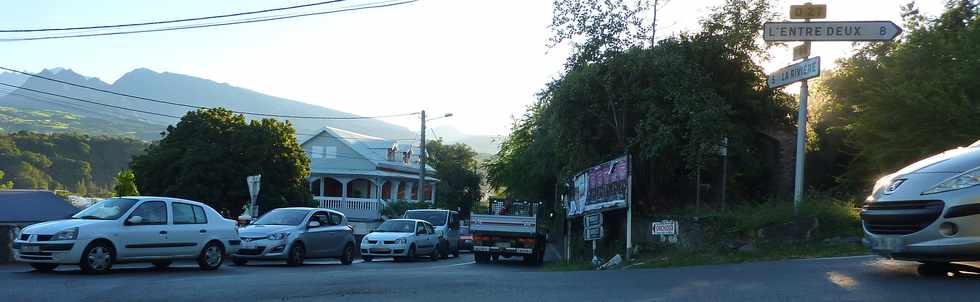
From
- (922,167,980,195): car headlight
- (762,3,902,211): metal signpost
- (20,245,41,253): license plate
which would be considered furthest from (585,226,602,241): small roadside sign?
(922,167,980,195): car headlight

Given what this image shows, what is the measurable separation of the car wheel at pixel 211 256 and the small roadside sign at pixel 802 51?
11594 millimetres

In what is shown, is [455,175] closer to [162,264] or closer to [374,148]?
[374,148]

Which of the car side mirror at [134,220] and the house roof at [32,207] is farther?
the house roof at [32,207]

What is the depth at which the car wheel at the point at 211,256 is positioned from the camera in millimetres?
16312

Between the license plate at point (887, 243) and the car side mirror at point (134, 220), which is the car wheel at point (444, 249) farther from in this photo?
the license plate at point (887, 243)

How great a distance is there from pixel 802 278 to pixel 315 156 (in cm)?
4995

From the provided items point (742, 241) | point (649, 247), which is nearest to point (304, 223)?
point (649, 247)

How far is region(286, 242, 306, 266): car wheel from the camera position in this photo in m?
19.9

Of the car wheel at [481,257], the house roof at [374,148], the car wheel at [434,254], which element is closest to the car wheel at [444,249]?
the car wheel at [434,254]

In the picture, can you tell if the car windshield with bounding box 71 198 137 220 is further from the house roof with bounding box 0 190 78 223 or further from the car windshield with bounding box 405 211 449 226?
the car windshield with bounding box 405 211 449 226

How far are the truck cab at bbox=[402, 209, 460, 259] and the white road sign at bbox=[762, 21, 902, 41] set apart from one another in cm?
1681

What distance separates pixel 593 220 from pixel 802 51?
6.45m

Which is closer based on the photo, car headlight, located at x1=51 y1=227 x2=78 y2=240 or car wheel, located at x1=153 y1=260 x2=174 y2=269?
car headlight, located at x1=51 y1=227 x2=78 y2=240

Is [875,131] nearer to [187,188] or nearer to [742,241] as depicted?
[742,241]
